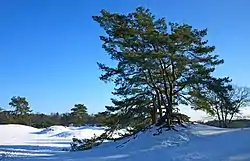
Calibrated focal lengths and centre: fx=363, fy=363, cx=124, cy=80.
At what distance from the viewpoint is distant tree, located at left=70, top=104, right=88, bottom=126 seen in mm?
65625

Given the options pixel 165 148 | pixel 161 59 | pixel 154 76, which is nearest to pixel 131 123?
pixel 154 76

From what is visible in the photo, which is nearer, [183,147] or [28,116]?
[183,147]

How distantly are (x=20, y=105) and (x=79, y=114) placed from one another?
11406 mm

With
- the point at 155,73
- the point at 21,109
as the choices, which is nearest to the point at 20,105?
the point at 21,109

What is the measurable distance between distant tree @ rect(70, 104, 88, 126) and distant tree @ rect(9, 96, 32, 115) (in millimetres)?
8794

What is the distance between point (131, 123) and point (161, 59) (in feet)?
14.1

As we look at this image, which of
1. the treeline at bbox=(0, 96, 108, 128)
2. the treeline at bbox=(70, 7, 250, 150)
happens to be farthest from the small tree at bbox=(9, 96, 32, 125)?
the treeline at bbox=(70, 7, 250, 150)

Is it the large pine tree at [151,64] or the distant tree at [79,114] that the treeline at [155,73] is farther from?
the distant tree at [79,114]

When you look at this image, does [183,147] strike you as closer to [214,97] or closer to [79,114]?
[214,97]

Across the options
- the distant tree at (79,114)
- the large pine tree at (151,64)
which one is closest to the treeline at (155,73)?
the large pine tree at (151,64)

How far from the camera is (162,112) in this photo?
1939 cm

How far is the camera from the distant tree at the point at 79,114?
65625mm

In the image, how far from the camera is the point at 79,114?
6662 cm

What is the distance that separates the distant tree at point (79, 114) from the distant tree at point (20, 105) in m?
8.79
